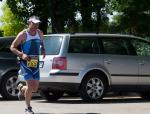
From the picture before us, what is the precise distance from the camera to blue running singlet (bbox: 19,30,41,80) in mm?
11164

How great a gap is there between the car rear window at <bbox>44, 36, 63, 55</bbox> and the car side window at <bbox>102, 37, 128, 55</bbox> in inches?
46.4

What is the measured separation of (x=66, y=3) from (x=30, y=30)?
32.9 feet

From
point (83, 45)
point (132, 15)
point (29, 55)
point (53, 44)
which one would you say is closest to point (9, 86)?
point (53, 44)

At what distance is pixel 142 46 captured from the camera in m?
15.0

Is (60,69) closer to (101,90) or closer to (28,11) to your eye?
(101,90)

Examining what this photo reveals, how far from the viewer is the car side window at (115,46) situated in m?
14.6

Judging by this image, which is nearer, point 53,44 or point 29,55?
point 29,55

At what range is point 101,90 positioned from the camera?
14.3 metres

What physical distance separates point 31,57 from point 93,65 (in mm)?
3257

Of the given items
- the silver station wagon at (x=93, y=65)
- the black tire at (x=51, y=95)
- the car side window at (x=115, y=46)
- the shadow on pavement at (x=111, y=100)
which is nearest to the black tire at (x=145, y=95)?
the shadow on pavement at (x=111, y=100)

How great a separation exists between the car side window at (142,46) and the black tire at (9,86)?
3234mm

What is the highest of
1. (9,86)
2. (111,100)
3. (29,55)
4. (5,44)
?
(29,55)

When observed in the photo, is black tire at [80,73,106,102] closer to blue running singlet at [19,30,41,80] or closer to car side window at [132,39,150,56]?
car side window at [132,39,150,56]

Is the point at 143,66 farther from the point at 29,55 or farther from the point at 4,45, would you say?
the point at 29,55
